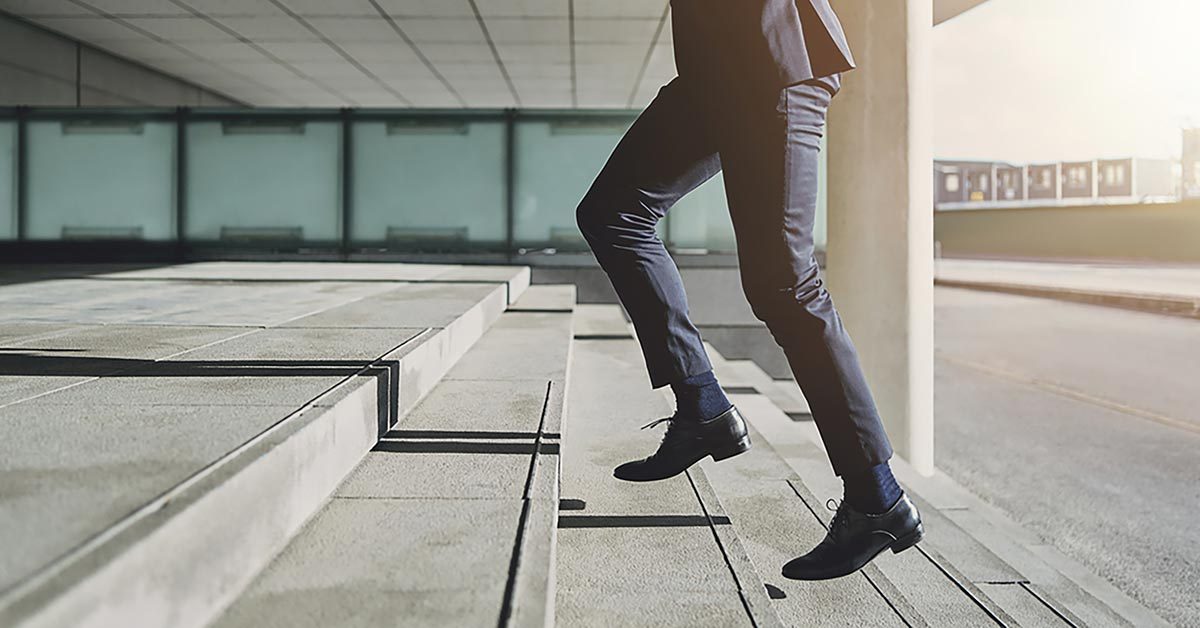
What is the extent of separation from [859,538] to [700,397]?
465 millimetres

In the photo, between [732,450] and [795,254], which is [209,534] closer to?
[795,254]

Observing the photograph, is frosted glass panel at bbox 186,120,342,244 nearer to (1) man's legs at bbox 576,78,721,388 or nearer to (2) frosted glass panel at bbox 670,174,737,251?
(2) frosted glass panel at bbox 670,174,737,251

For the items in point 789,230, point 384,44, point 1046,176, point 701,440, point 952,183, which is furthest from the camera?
point 952,183

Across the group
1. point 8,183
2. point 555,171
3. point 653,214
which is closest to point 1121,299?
point 555,171

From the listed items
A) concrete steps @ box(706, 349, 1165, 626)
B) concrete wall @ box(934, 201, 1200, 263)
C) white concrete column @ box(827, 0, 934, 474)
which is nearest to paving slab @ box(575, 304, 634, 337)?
concrete steps @ box(706, 349, 1165, 626)

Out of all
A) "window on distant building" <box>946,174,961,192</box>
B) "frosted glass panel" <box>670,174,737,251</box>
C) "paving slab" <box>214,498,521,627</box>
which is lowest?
"paving slab" <box>214,498,521,627</box>

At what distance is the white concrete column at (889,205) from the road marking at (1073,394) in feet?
14.8

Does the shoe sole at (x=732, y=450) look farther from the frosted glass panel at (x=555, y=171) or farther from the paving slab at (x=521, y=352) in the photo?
the frosted glass panel at (x=555, y=171)

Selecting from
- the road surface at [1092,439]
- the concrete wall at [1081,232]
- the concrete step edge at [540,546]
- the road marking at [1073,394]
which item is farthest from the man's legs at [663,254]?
the concrete wall at [1081,232]

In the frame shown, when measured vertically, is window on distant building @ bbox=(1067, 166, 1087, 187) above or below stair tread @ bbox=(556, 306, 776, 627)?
above

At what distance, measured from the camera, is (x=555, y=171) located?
8.19m

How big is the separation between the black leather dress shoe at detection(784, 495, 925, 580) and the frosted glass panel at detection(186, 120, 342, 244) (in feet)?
23.6

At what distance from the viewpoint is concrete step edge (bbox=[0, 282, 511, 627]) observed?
800 millimetres

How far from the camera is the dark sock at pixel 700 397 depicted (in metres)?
1.91
